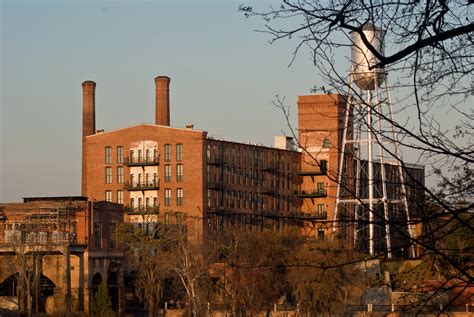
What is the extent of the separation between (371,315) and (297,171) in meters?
40.6

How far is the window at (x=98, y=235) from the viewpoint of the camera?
68481 millimetres

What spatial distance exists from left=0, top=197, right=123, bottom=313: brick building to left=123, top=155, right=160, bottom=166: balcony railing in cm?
1440

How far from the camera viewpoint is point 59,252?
64562 millimetres

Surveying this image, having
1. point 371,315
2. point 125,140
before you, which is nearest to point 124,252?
point 125,140

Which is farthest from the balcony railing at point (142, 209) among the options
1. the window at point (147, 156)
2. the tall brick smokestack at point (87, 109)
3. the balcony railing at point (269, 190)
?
the balcony railing at point (269, 190)

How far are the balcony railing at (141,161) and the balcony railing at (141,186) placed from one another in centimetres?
171

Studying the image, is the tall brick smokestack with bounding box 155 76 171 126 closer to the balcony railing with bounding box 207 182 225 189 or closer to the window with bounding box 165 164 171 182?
the window with bounding box 165 164 171 182

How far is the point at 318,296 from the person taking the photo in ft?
180

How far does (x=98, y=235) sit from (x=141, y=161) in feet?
61.3

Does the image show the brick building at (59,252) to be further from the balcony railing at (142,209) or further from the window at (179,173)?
the window at (179,173)

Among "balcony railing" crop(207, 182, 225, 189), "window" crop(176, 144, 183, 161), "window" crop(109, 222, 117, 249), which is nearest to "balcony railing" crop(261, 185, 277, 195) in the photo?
"balcony railing" crop(207, 182, 225, 189)

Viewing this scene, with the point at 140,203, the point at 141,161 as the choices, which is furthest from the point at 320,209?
the point at 141,161

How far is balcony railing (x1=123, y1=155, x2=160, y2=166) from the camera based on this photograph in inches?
3381

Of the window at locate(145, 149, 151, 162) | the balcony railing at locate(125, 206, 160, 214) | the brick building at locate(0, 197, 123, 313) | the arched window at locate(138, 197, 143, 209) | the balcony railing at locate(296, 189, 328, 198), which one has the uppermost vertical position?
the window at locate(145, 149, 151, 162)
